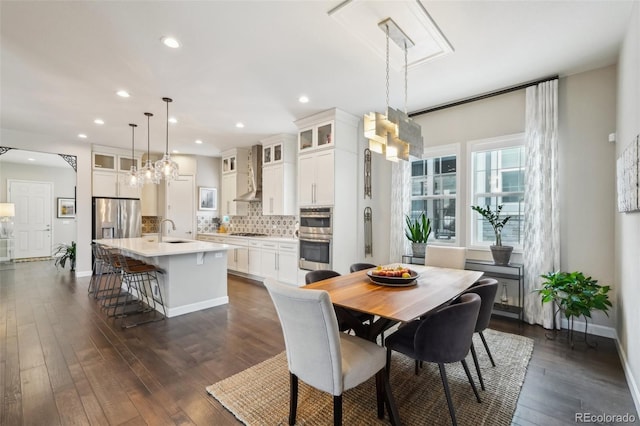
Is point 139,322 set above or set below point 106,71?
below

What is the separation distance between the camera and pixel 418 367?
237 cm

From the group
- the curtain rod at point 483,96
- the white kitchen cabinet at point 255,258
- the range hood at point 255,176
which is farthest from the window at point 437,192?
the range hood at point 255,176

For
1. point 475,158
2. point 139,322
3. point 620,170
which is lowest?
point 139,322

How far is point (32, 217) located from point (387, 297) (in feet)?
35.1

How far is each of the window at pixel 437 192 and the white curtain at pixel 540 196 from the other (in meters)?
0.90

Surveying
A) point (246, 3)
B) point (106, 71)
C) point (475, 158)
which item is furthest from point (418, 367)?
point (106, 71)

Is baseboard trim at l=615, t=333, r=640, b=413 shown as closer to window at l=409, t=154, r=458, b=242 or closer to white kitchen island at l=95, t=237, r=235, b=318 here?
window at l=409, t=154, r=458, b=242

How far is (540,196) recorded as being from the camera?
11.0ft

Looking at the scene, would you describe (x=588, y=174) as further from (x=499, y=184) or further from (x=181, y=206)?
(x=181, y=206)

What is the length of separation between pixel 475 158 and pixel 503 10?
2.05m

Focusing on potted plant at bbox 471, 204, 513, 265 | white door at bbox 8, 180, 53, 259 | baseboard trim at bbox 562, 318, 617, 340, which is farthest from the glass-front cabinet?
white door at bbox 8, 180, 53, 259

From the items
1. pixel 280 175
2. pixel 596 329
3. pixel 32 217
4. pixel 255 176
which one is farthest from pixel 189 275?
pixel 32 217

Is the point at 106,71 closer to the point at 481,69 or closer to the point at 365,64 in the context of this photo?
the point at 365,64

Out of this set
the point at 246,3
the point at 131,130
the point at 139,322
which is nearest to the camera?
the point at 246,3
